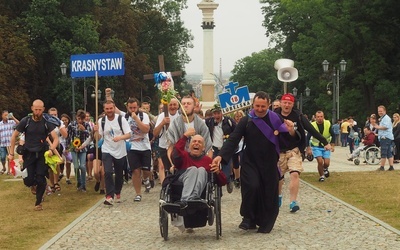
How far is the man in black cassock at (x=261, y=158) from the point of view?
10102 mm

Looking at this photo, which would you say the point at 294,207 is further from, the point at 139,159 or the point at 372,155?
the point at 372,155

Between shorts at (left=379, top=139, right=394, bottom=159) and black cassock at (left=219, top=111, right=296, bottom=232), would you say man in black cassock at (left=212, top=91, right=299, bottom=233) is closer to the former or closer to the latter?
black cassock at (left=219, top=111, right=296, bottom=232)

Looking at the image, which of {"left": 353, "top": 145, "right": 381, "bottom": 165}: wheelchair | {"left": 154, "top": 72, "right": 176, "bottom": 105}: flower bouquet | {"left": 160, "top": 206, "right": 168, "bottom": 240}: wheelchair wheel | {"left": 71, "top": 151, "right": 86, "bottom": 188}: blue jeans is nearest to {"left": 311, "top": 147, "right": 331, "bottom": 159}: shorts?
{"left": 71, "top": 151, "right": 86, "bottom": 188}: blue jeans

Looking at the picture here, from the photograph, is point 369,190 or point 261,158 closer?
point 261,158

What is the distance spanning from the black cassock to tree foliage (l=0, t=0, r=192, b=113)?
3604cm

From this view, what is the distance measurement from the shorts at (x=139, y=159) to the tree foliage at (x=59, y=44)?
3127 cm

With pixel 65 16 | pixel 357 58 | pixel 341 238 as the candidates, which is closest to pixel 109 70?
pixel 341 238

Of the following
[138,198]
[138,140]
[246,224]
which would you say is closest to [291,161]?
[246,224]

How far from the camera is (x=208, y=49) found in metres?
63.6

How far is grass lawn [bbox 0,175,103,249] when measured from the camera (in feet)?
33.5

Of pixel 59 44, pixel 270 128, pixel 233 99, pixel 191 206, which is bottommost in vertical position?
pixel 191 206

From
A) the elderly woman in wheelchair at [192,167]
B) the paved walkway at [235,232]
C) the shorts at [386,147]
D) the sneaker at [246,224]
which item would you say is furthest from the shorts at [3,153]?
the sneaker at [246,224]

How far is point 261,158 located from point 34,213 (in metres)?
4.63

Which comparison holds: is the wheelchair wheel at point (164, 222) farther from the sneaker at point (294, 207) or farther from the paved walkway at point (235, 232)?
the sneaker at point (294, 207)
